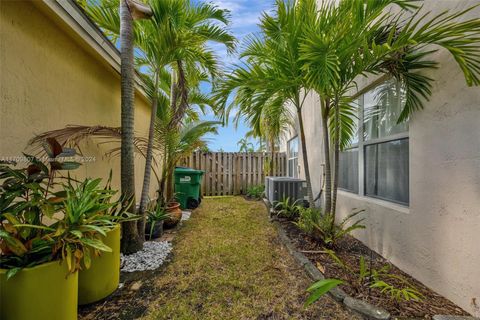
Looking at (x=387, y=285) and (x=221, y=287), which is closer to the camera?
(x=387, y=285)

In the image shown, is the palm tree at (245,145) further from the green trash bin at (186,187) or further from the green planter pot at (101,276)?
the green planter pot at (101,276)

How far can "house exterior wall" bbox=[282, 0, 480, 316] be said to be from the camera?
162 cm

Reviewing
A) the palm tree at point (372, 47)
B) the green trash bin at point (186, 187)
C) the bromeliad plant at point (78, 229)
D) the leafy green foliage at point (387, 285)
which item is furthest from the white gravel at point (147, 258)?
the palm tree at point (372, 47)

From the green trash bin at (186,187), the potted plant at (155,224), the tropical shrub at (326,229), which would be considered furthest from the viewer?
the green trash bin at (186,187)

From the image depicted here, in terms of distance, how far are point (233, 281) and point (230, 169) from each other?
18.8 ft

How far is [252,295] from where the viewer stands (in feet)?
6.17

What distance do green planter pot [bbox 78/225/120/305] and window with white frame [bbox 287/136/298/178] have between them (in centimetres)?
542

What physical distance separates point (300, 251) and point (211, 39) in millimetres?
3289

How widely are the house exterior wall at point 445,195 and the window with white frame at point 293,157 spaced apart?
14.0 feet

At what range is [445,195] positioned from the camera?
183 cm

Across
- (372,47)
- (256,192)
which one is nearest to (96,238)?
(372,47)

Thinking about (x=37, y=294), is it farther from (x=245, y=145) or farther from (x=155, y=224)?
(x=245, y=145)

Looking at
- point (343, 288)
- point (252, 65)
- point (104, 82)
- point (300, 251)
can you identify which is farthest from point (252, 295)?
point (104, 82)

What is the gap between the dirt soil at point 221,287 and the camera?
166 cm
